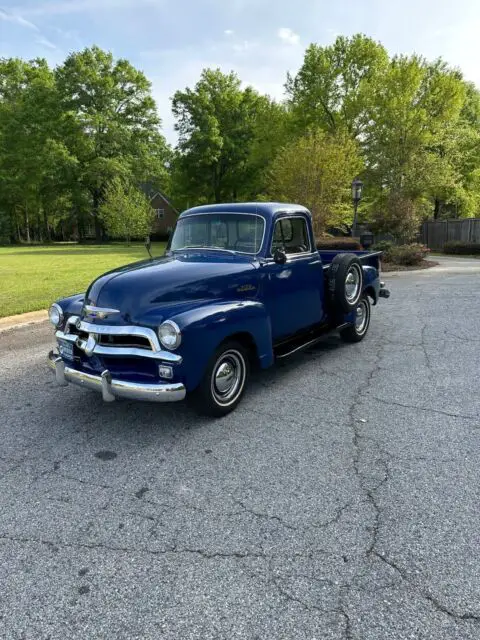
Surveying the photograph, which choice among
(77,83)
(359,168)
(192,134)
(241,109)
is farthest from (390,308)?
(77,83)

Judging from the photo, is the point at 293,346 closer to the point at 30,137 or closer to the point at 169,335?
the point at 169,335

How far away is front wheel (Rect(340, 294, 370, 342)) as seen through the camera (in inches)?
249

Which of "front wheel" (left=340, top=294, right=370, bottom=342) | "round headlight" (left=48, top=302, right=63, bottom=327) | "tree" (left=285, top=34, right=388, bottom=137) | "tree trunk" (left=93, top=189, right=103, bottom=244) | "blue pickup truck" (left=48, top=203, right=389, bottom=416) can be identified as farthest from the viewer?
"tree trunk" (left=93, top=189, right=103, bottom=244)

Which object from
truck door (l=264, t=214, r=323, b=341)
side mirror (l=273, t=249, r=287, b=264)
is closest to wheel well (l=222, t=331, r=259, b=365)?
truck door (l=264, t=214, r=323, b=341)

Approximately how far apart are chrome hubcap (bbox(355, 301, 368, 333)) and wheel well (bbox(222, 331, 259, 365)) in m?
2.67

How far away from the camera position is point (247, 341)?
409 centimetres

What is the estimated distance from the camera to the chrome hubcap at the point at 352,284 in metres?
5.80

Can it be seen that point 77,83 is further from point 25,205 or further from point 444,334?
point 444,334

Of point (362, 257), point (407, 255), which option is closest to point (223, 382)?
point (362, 257)

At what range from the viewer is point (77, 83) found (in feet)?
141

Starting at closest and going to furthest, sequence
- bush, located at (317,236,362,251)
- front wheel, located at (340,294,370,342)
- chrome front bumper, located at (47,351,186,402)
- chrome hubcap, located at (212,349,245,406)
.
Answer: chrome front bumper, located at (47,351,186,402) → chrome hubcap, located at (212,349,245,406) → front wheel, located at (340,294,370,342) → bush, located at (317,236,362,251)

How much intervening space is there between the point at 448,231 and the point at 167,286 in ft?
96.1

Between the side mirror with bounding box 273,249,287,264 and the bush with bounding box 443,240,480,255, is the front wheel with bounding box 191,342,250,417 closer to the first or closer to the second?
the side mirror with bounding box 273,249,287,264

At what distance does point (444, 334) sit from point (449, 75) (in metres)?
29.5
